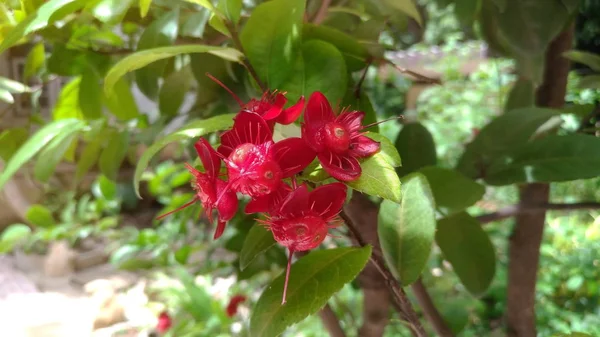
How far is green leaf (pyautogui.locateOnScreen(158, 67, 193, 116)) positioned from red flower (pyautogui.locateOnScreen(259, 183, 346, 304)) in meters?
0.32

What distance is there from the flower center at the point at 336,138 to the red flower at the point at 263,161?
0.04 ft

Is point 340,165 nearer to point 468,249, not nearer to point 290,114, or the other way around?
point 290,114

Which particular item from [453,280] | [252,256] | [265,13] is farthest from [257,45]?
[453,280]

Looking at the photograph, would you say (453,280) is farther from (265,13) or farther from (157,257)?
(265,13)

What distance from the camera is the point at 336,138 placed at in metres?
0.25

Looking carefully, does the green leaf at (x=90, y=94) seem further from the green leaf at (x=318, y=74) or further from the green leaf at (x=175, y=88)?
the green leaf at (x=318, y=74)

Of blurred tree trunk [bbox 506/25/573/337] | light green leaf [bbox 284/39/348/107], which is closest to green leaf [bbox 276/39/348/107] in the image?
light green leaf [bbox 284/39/348/107]

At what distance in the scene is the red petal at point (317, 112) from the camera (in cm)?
26

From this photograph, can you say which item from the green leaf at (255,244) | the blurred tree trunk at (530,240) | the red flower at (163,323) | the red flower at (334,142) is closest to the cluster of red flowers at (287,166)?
the red flower at (334,142)

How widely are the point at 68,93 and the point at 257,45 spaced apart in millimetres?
368

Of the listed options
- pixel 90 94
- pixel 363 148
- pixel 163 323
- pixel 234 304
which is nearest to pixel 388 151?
pixel 363 148

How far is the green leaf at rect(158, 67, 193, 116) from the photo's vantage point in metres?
0.53

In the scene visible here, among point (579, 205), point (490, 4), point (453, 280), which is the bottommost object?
point (453, 280)

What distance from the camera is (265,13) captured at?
365 mm
